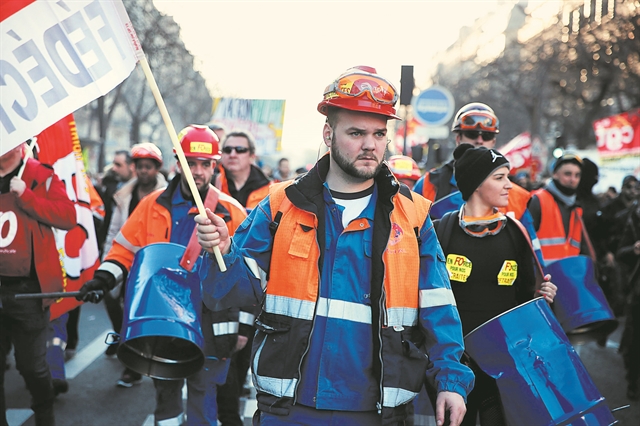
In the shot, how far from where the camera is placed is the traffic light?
10414 millimetres

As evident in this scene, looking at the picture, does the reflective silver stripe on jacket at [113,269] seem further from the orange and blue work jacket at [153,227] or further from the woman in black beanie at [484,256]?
the woman in black beanie at [484,256]

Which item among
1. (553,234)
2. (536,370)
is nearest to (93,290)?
(536,370)

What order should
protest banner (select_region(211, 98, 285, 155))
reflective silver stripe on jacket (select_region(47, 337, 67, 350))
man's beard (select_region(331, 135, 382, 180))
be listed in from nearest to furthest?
man's beard (select_region(331, 135, 382, 180))
reflective silver stripe on jacket (select_region(47, 337, 67, 350))
protest banner (select_region(211, 98, 285, 155))

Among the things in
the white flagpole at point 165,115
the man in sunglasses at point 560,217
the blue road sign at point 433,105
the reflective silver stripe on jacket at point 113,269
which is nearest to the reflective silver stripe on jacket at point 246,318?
the reflective silver stripe on jacket at point 113,269

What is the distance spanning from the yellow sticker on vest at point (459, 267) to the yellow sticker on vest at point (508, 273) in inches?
7.8

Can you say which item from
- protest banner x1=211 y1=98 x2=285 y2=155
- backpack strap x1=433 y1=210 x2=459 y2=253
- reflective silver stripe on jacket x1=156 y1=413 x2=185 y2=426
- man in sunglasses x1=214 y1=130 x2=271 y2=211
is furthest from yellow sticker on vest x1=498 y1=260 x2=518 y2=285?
protest banner x1=211 y1=98 x2=285 y2=155

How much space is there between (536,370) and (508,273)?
0.91 metres

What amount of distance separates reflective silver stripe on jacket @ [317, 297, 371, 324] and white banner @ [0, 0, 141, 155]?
1.32m

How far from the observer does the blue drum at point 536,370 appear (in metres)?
3.22

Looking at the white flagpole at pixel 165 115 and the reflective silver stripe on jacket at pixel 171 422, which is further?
the reflective silver stripe on jacket at pixel 171 422

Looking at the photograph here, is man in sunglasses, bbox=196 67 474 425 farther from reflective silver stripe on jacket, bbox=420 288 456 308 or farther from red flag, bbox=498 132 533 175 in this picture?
red flag, bbox=498 132 533 175

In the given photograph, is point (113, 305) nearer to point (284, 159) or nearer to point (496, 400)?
point (496, 400)

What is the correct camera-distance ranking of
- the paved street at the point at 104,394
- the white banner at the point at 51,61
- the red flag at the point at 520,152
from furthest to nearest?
1. the red flag at the point at 520,152
2. the paved street at the point at 104,394
3. the white banner at the point at 51,61

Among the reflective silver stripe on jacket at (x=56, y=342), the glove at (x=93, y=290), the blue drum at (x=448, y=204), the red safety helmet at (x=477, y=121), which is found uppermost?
the red safety helmet at (x=477, y=121)
